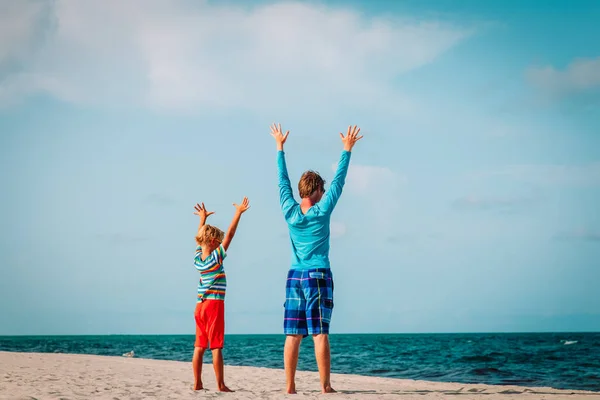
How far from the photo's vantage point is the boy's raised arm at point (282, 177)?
6062mm

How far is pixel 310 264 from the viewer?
578cm

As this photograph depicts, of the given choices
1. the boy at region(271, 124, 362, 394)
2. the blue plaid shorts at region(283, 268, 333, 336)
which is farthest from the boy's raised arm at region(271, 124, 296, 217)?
the blue plaid shorts at region(283, 268, 333, 336)

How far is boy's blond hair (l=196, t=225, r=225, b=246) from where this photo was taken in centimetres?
629

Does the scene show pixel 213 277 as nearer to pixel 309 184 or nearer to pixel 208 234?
pixel 208 234

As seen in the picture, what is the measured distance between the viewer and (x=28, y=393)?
5.89m

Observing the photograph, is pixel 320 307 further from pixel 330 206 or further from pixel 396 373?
pixel 396 373

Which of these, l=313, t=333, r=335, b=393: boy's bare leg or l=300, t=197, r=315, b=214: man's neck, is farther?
l=300, t=197, r=315, b=214: man's neck

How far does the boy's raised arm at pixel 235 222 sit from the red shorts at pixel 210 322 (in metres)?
0.66

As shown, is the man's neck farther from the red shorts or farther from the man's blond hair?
the red shorts

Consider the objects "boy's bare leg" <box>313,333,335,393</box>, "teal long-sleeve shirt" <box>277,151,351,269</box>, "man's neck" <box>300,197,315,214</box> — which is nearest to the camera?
"boy's bare leg" <box>313,333,335,393</box>

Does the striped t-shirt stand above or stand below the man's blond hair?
below

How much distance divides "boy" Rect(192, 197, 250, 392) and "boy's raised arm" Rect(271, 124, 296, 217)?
0.49 m

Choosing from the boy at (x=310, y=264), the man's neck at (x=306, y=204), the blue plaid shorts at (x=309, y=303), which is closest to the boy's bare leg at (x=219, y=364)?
the boy at (x=310, y=264)

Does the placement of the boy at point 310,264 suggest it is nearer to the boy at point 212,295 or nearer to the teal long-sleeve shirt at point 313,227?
the teal long-sleeve shirt at point 313,227
